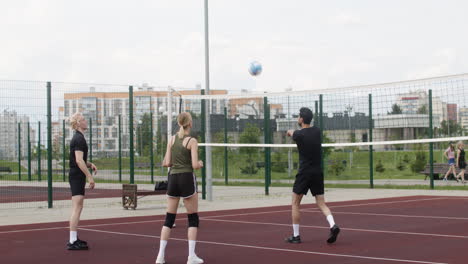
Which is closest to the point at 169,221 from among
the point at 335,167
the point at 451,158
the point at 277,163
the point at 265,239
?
the point at 265,239

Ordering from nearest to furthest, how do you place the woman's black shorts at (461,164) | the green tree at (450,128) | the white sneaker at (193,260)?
the white sneaker at (193,260)
the green tree at (450,128)
the woman's black shorts at (461,164)

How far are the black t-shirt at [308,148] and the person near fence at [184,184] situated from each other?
2.30 metres

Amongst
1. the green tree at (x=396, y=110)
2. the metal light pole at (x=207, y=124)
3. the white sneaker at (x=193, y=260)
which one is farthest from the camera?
the metal light pole at (x=207, y=124)

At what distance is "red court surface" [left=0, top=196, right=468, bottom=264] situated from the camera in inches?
338

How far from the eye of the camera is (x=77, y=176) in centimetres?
957

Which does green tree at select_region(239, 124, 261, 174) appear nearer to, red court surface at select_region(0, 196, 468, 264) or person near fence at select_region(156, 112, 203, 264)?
Result: red court surface at select_region(0, 196, 468, 264)

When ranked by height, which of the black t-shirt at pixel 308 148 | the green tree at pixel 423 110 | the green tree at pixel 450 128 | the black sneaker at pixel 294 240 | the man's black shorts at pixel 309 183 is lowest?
the black sneaker at pixel 294 240

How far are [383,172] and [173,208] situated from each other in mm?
29517

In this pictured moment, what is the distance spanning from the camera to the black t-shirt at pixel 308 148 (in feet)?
32.3

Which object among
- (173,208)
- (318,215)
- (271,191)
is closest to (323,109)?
(271,191)

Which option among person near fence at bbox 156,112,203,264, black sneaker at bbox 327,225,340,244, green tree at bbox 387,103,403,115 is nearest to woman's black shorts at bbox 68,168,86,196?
person near fence at bbox 156,112,203,264

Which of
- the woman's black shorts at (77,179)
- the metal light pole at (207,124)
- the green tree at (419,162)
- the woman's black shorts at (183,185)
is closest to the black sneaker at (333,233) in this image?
the woman's black shorts at (183,185)

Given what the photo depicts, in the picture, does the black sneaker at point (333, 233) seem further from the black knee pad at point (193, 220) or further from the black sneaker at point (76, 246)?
the black sneaker at point (76, 246)

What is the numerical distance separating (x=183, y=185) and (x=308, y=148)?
2.54m
